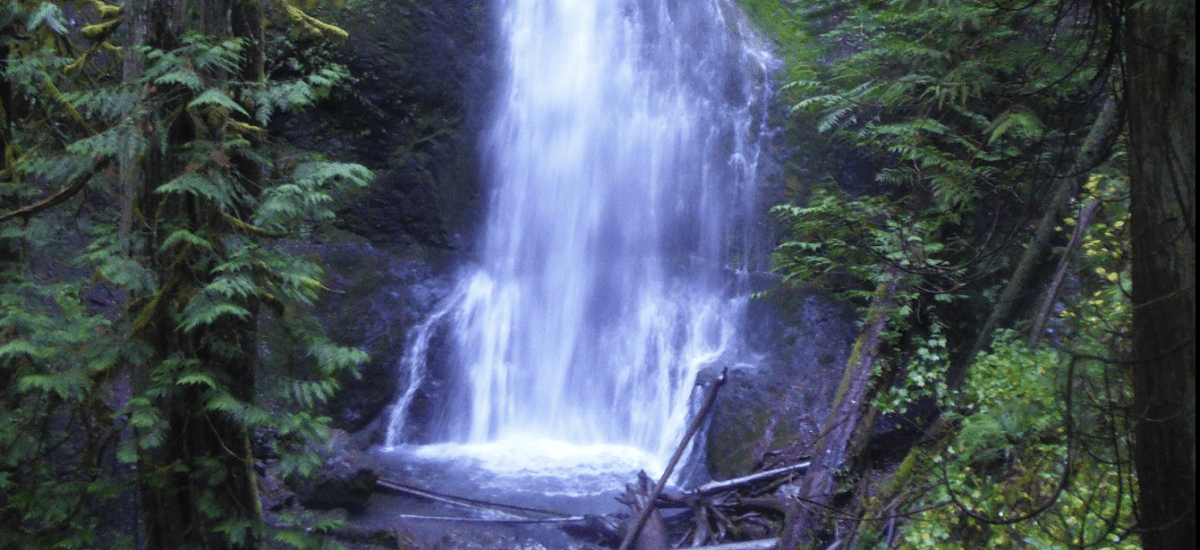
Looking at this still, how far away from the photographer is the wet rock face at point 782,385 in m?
10.7

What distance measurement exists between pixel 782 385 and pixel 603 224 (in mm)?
5203

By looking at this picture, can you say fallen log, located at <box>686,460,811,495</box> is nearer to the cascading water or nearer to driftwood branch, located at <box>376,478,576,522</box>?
driftwood branch, located at <box>376,478,576,522</box>

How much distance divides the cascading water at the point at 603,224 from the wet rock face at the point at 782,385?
907 mm

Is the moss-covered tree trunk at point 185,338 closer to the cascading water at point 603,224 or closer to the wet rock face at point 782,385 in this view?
the wet rock face at point 782,385

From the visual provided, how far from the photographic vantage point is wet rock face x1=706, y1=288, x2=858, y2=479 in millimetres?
10742

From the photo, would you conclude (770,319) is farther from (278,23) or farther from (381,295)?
(278,23)

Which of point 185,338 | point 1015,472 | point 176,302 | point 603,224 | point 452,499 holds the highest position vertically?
point 603,224

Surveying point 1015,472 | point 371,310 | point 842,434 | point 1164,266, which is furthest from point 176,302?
point 371,310

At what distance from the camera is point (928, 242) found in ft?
30.6

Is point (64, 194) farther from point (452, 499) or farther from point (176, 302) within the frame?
point (452, 499)

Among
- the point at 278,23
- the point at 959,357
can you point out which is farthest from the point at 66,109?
→ the point at 959,357

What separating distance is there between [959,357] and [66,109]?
34.6 ft

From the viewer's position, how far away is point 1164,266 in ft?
10.0

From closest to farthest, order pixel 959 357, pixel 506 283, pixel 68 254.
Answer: pixel 68 254
pixel 959 357
pixel 506 283
